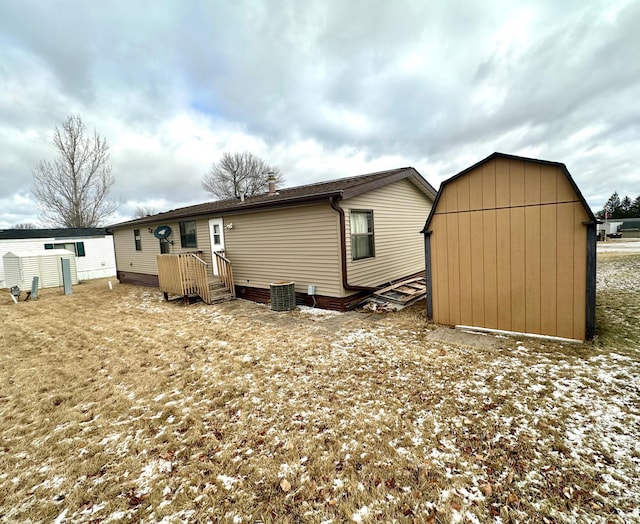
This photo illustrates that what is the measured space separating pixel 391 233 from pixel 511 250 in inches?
179

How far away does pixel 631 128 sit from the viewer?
2711 centimetres

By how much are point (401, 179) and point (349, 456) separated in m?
8.39

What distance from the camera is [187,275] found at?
920cm

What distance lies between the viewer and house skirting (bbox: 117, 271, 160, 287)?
13.7m

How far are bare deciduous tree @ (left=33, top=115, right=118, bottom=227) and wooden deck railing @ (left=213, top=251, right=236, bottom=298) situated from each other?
70.8 feet

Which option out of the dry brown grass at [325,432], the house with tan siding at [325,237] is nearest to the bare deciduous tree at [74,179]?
the house with tan siding at [325,237]

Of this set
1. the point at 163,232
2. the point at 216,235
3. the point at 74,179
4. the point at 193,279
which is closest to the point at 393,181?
the point at 216,235

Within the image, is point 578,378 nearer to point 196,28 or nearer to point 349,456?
point 349,456

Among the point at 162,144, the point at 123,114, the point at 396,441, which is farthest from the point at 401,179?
the point at 162,144

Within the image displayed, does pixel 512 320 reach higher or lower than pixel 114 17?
lower

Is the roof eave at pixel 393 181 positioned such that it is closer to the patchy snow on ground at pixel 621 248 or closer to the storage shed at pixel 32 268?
the storage shed at pixel 32 268

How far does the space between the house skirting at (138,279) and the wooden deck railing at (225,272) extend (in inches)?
206

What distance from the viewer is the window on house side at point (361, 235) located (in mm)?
7539

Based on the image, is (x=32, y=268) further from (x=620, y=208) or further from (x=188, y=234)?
(x=620, y=208)
